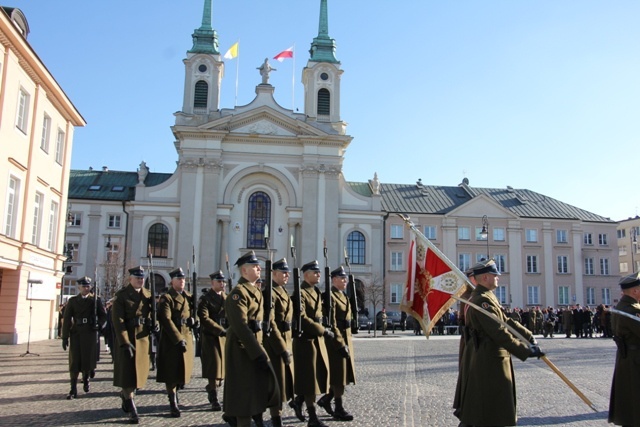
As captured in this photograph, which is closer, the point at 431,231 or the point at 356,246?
the point at 356,246

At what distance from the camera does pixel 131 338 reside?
377 inches

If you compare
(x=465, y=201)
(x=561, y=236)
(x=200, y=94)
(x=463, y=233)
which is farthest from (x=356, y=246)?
(x=561, y=236)

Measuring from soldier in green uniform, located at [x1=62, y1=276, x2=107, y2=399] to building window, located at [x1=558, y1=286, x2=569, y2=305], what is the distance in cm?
5237

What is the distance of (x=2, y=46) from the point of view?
2081 centimetres

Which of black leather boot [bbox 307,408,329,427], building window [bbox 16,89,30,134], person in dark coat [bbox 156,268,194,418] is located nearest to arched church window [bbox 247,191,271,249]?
building window [bbox 16,89,30,134]

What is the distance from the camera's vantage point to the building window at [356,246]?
5288 centimetres

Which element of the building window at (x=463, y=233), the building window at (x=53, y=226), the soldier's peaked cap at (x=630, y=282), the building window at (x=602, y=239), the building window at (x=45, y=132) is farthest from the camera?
the building window at (x=602, y=239)

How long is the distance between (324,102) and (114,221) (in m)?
21.0

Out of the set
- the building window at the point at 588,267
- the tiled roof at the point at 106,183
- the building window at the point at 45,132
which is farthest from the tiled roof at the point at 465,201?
the building window at the point at 45,132

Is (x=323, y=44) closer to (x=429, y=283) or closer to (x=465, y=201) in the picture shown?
(x=465, y=201)

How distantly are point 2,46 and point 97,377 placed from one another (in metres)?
12.7

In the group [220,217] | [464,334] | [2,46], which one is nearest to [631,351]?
[464,334]

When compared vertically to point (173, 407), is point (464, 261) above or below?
above

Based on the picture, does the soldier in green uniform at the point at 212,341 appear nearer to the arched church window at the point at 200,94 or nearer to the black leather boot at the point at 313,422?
the black leather boot at the point at 313,422
